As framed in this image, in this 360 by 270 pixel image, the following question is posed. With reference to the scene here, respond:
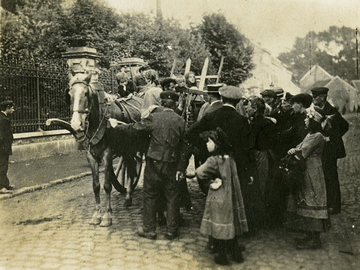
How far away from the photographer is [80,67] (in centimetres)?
1259

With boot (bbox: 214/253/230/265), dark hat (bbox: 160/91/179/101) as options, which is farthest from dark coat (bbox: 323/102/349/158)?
boot (bbox: 214/253/230/265)

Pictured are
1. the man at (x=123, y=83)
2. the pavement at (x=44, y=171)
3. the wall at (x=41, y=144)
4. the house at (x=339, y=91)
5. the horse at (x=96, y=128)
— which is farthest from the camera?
the wall at (x=41, y=144)

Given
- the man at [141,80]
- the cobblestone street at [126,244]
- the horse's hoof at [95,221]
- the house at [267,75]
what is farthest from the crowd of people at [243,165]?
the house at [267,75]

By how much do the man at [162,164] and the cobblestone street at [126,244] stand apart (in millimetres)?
252

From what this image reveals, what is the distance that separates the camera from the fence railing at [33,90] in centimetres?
990

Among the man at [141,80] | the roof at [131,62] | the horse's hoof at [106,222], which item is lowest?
the horse's hoof at [106,222]

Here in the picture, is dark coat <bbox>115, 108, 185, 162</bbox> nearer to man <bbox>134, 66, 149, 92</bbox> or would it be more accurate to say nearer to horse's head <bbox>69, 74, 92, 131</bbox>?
horse's head <bbox>69, 74, 92, 131</bbox>

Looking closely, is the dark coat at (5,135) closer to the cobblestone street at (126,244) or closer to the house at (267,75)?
the cobblestone street at (126,244)

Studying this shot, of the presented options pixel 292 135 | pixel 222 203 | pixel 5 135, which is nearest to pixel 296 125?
pixel 292 135

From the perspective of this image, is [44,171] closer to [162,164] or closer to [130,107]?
[130,107]

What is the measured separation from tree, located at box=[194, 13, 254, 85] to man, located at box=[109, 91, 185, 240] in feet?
26.9

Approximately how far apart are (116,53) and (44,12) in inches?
127

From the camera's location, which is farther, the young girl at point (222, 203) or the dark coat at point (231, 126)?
the dark coat at point (231, 126)

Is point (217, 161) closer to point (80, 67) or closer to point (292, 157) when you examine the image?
point (292, 157)
